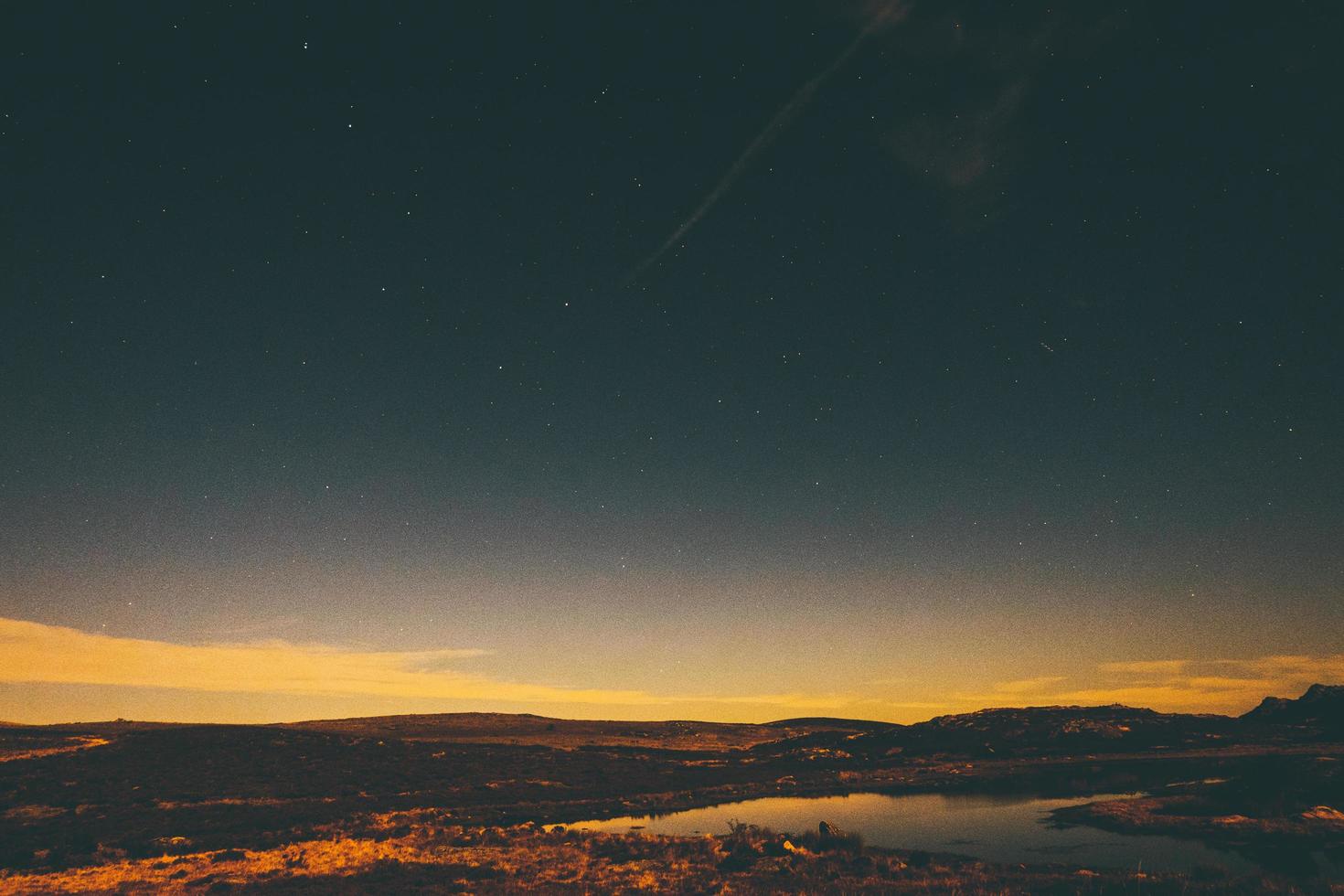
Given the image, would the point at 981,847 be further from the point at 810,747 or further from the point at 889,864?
the point at 810,747

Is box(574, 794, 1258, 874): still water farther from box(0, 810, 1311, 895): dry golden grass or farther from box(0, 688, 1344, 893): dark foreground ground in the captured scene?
box(0, 810, 1311, 895): dry golden grass

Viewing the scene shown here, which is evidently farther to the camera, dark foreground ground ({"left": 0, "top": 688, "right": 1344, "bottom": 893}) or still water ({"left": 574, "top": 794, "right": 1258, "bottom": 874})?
still water ({"left": 574, "top": 794, "right": 1258, "bottom": 874})

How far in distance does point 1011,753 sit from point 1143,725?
34.1 m

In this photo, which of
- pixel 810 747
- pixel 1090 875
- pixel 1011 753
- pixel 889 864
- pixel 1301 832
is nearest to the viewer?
pixel 1090 875

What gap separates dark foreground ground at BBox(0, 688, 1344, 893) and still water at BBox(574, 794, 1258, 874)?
7.52ft

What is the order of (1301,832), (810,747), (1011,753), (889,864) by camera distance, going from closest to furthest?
(889,864)
(1301,832)
(1011,753)
(810,747)

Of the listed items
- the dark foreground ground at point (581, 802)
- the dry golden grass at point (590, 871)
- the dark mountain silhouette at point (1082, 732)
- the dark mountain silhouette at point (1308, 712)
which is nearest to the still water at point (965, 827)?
the dark foreground ground at point (581, 802)

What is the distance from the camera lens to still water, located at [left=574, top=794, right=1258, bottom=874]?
84.6 ft

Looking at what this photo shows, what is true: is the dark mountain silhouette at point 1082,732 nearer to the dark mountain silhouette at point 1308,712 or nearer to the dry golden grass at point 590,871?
the dark mountain silhouette at point 1308,712

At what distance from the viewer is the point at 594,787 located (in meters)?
55.8

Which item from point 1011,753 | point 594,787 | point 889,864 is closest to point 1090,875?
point 889,864

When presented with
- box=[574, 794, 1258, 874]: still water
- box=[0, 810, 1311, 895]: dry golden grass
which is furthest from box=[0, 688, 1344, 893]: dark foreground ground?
box=[574, 794, 1258, 874]: still water

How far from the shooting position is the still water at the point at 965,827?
1016 inches

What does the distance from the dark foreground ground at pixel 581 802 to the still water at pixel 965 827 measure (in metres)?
2.29
